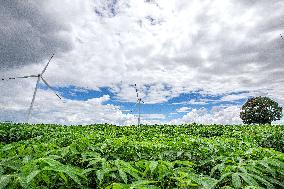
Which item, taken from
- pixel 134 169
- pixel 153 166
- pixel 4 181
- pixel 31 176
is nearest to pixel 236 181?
pixel 153 166

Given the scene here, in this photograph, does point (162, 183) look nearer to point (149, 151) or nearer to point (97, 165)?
point (97, 165)

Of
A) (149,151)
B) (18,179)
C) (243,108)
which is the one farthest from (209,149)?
(243,108)

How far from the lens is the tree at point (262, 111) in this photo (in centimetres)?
6719

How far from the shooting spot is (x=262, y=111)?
221 feet

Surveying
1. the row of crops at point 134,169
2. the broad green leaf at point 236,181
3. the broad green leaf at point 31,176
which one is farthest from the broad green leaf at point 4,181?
the broad green leaf at point 236,181

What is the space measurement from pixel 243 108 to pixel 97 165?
7089 cm

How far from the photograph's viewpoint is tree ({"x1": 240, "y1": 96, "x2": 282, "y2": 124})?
67188 mm

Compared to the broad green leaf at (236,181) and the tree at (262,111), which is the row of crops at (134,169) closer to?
the broad green leaf at (236,181)

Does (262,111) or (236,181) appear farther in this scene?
(262,111)

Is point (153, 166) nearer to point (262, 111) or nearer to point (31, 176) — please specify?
point (31, 176)

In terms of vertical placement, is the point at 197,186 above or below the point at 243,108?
below

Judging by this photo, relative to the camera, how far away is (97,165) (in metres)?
2.82

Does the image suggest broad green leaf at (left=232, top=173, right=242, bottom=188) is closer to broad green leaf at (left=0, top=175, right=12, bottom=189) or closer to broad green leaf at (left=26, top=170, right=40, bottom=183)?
broad green leaf at (left=26, top=170, right=40, bottom=183)

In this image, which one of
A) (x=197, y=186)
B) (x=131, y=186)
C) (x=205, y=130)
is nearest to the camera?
(x=131, y=186)
